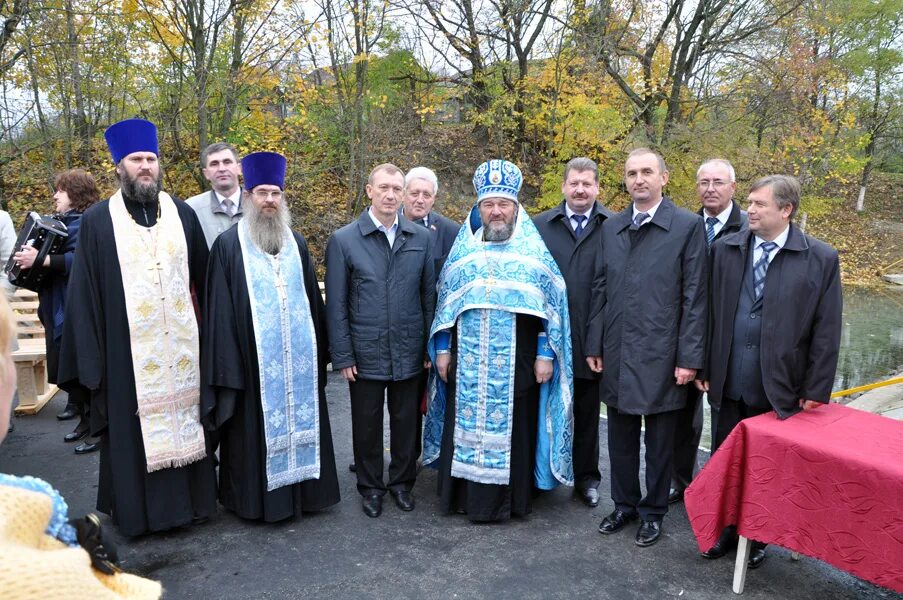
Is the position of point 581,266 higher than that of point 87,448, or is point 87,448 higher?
point 581,266

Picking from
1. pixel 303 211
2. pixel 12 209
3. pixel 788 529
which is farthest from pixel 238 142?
pixel 788 529

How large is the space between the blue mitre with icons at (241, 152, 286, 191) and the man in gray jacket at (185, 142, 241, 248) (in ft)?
3.04

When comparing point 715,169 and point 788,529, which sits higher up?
point 715,169

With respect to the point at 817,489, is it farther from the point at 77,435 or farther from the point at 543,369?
the point at 77,435

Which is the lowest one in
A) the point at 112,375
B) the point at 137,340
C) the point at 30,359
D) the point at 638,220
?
the point at 30,359

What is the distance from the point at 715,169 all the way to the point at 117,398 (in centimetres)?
405

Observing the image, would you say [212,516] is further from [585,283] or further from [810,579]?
Answer: [810,579]

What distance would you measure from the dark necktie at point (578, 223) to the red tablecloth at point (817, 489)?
162 centimetres

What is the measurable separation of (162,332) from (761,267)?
3.30 meters

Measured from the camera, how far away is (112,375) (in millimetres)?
3775

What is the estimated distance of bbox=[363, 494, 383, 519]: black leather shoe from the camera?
4258mm

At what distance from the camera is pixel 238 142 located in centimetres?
1130

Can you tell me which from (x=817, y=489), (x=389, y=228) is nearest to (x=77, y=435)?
(x=389, y=228)

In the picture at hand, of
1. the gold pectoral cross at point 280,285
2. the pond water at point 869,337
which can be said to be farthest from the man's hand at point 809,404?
the pond water at point 869,337
